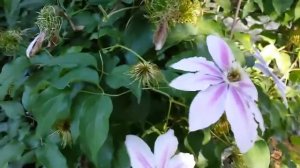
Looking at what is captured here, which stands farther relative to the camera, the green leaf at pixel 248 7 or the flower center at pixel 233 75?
the green leaf at pixel 248 7

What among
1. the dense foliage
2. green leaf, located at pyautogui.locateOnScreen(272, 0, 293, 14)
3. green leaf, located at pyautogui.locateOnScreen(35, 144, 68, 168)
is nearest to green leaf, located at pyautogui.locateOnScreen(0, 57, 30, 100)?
the dense foliage

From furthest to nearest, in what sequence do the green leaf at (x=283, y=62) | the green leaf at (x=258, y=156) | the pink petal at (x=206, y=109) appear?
1. the green leaf at (x=283, y=62)
2. the green leaf at (x=258, y=156)
3. the pink petal at (x=206, y=109)

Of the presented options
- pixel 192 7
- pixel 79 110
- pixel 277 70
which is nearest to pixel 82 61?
pixel 79 110

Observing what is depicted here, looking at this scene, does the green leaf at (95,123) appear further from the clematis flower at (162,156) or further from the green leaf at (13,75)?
the green leaf at (13,75)

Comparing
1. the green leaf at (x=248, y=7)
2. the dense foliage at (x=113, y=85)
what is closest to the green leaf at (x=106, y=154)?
the dense foliage at (x=113, y=85)

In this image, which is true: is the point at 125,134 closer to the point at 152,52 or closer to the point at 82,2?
the point at 152,52

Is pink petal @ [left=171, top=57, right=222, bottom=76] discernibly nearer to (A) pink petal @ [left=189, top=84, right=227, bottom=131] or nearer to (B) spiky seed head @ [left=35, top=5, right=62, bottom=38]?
(A) pink petal @ [left=189, top=84, right=227, bottom=131]
